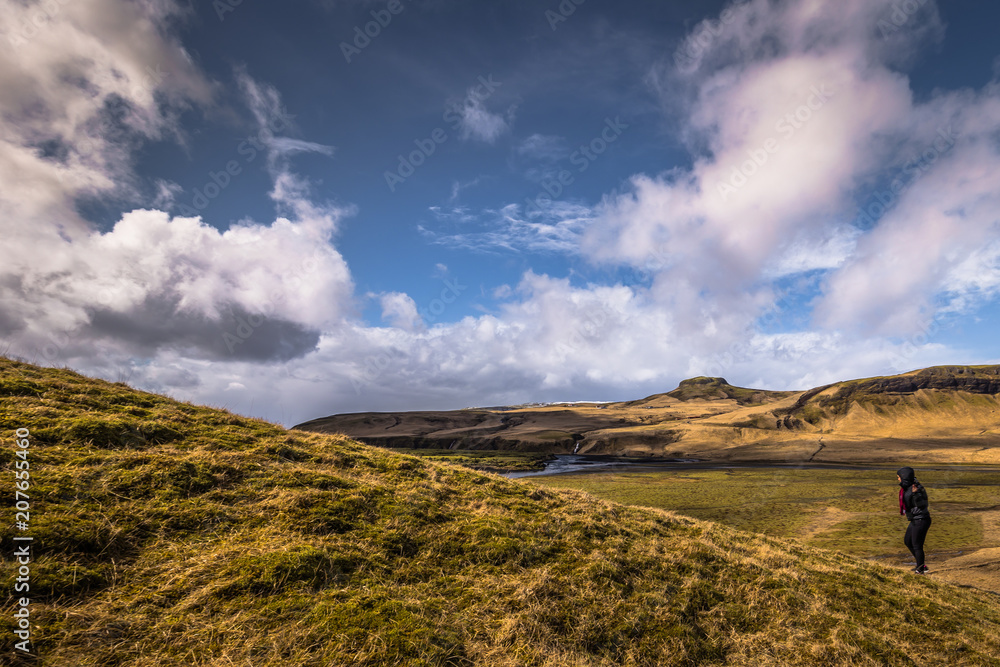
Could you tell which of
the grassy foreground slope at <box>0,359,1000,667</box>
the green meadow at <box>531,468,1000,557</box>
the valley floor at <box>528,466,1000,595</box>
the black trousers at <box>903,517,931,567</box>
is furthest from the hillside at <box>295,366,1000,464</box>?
the black trousers at <box>903,517,931,567</box>

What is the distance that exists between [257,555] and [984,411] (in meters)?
226

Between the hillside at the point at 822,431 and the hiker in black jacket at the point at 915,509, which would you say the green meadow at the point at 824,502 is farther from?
the hillside at the point at 822,431

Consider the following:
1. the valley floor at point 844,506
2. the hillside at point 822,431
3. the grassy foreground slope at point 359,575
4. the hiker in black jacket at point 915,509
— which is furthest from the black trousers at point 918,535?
the hillside at point 822,431

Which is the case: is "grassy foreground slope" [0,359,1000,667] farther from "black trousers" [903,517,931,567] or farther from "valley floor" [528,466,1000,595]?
"valley floor" [528,466,1000,595]

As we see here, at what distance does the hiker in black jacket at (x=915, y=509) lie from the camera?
13.8 meters

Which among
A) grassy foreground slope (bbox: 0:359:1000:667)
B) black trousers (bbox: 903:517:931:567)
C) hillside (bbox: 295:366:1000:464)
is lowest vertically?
hillside (bbox: 295:366:1000:464)

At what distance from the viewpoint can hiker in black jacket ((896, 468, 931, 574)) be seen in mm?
13828

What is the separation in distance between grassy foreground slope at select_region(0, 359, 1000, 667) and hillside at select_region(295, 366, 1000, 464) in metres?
97.9

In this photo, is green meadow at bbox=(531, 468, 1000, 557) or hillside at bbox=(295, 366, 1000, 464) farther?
hillside at bbox=(295, 366, 1000, 464)

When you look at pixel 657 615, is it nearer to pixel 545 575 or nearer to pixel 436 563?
pixel 545 575

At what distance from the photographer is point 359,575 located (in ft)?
24.0

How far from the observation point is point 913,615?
33.4 feet

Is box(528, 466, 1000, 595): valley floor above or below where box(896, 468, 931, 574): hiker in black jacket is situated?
below

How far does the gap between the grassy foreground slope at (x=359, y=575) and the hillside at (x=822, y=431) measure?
9792 centimetres
